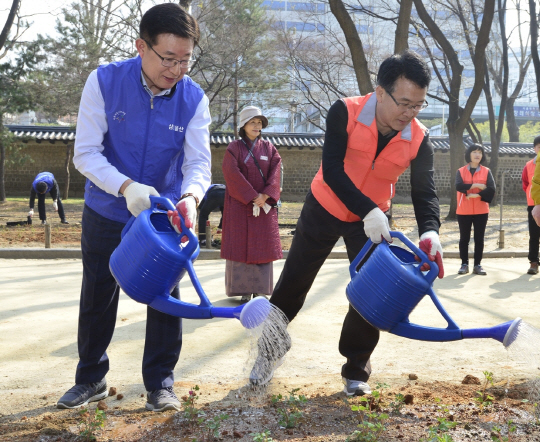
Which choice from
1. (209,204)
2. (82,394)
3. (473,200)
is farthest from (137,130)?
(209,204)

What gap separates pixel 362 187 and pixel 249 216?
263 cm

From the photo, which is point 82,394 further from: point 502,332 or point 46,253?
point 46,253

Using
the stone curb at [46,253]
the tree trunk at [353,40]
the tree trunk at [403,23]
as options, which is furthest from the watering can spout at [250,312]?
the tree trunk at [403,23]

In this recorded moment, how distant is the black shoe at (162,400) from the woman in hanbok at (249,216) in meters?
2.64

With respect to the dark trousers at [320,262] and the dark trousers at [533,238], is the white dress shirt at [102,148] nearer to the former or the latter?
the dark trousers at [320,262]

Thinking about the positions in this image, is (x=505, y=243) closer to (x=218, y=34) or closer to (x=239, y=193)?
(x=239, y=193)

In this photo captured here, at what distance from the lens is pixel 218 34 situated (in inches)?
760

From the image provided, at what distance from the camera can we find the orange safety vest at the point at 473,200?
8234mm

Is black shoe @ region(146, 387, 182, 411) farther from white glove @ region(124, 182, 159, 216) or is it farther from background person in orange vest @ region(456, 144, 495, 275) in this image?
background person in orange vest @ region(456, 144, 495, 275)

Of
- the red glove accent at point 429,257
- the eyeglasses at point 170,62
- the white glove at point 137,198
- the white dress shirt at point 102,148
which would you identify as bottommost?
the red glove accent at point 429,257

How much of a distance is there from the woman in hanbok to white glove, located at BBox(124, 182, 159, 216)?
2.96 m

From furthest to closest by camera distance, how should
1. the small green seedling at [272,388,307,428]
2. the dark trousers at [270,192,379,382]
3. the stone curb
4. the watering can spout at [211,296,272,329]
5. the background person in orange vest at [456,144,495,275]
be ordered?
the stone curb, the background person in orange vest at [456,144,495,275], the dark trousers at [270,192,379,382], the small green seedling at [272,388,307,428], the watering can spout at [211,296,272,329]

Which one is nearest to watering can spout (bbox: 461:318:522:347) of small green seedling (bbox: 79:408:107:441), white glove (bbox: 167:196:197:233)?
white glove (bbox: 167:196:197:233)

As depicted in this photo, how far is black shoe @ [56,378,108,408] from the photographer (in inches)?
123
